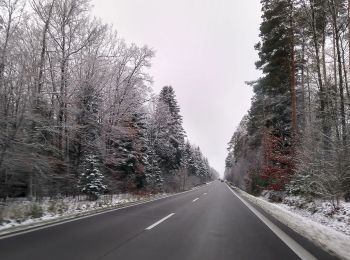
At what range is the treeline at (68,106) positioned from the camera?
1515cm

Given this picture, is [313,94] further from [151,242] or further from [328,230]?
[151,242]

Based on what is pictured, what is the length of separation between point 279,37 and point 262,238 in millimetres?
21503

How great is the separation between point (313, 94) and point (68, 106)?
1788 cm

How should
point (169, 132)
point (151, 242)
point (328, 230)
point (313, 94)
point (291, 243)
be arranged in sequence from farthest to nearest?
1. point (169, 132)
2. point (313, 94)
3. point (328, 230)
4. point (291, 243)
5. point (151, 242)

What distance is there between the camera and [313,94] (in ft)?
92.5

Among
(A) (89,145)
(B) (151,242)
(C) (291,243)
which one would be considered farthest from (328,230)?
(A) (89,145)

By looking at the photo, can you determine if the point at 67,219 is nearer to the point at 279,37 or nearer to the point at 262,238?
the point at 262,238

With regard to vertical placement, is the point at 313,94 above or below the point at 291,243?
above

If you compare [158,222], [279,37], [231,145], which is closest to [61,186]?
[158,222]

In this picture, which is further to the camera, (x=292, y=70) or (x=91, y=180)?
(x=292, y=70)

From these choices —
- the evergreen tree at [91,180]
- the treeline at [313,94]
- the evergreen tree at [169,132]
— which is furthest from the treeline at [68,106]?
the treeline at [313,94]

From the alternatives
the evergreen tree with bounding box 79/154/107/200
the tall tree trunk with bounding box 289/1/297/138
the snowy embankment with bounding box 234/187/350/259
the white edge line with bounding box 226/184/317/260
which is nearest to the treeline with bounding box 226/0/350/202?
the tall tree trunk with bounding box 289/1/297/138

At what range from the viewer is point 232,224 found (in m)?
12.2

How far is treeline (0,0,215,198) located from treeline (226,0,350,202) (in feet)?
40.8
